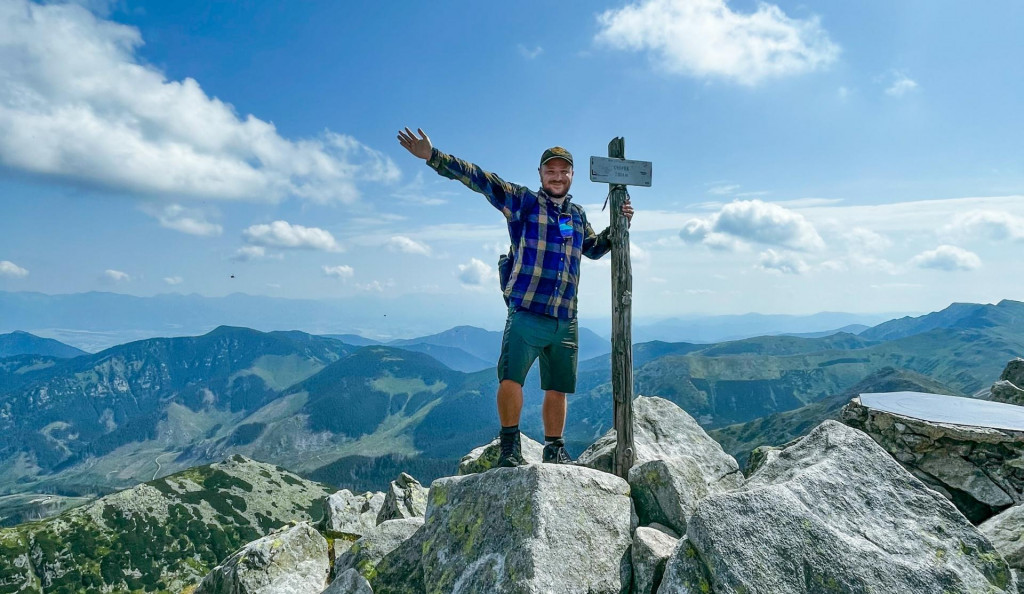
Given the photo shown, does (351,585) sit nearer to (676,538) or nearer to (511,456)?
(511,456)

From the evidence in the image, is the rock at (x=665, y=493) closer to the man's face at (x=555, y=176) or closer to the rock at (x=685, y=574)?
the rock at (x=685, y=574)

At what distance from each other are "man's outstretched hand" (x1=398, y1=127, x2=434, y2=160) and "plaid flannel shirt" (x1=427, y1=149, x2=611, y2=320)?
15 centimetres

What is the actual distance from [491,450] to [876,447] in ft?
35.9

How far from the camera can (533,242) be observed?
35.4 feet

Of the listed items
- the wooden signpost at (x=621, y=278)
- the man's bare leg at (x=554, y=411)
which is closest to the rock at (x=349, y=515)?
the man's bare leg at (x=554, y=411)

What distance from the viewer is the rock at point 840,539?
674cm

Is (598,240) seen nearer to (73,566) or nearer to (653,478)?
(653,478)

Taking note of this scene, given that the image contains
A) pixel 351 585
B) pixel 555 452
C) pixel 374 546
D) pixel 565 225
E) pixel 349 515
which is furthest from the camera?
pixel 349 515

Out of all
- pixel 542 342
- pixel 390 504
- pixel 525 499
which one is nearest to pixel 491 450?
pixel 390 504

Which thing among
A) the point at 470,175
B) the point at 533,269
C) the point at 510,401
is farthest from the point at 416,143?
the point at 510,401

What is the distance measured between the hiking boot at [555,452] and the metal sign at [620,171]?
6519 millimetres

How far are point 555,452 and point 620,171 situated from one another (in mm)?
7118

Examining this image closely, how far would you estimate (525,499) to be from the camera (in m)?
8.71

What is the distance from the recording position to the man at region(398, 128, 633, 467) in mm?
10695
